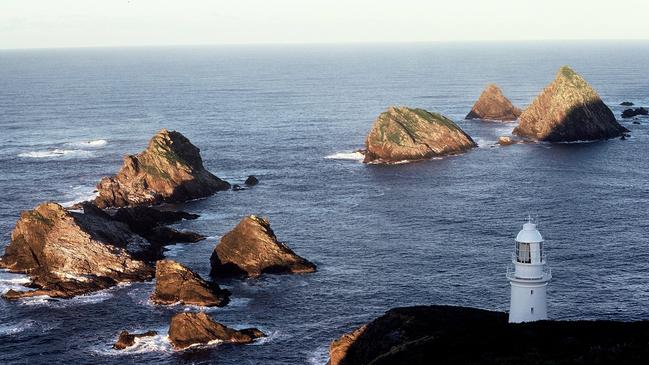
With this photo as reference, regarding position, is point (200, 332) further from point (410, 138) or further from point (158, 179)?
point (410, 138)

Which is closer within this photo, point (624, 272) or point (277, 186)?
point (624, 272)

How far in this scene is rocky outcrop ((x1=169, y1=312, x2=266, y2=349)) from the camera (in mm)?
83750

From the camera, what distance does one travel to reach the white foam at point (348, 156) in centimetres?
17950

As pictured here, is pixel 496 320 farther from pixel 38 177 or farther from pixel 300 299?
pixel 38 177

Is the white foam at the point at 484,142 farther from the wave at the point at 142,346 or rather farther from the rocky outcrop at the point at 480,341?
the wave at the point at 142,346

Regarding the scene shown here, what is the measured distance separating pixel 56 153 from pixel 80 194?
43100 millimetres

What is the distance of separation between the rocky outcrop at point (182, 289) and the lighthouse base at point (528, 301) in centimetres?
3843

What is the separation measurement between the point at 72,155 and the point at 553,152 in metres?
90.5

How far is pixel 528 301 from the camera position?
63594mm

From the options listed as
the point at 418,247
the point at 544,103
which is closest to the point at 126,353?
the point at 418,247

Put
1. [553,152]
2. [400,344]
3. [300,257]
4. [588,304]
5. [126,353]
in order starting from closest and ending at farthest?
[400,344] → [126,353] → [588,304] → [300,257] → [553,152]

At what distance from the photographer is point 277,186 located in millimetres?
152750

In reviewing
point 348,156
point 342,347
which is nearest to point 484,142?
point 348,156

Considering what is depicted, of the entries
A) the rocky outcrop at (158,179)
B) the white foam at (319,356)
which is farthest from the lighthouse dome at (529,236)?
the rocky outcrop at (158,179)
